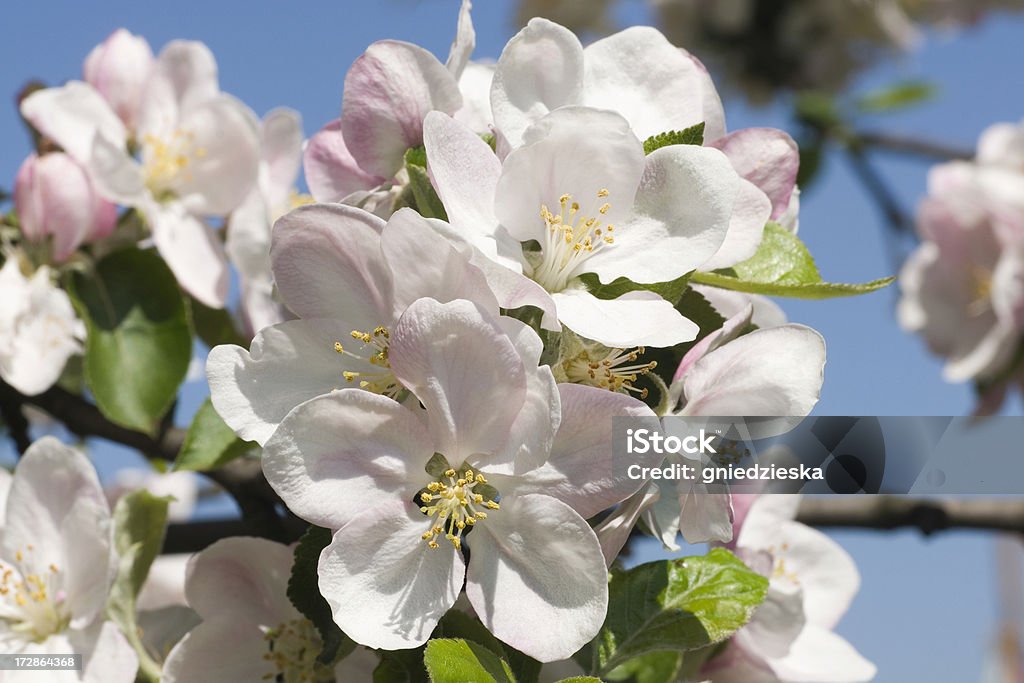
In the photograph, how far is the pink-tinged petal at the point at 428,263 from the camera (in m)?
0.74

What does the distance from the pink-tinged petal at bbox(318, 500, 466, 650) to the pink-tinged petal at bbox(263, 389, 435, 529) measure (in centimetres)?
Answer: 1

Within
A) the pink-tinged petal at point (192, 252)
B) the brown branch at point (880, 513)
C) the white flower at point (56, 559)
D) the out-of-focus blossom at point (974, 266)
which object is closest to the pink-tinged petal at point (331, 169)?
Result: the white flower at point (56, 559)

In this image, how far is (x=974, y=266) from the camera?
9.52 feet

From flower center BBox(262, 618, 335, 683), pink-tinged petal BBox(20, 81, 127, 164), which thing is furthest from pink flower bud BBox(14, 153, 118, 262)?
flower center BBox(262, 618, 335, 683)

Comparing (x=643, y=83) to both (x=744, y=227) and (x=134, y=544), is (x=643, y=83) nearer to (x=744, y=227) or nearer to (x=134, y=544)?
(x=744, y=227)

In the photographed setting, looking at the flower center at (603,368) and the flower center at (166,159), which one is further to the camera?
the flower center at (166,159)

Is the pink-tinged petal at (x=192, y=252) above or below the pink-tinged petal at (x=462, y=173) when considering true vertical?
below

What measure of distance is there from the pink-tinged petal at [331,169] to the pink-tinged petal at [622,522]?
0.36 m

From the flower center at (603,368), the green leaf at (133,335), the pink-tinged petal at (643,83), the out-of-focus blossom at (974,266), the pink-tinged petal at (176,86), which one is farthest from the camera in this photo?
the out-of-focus blossom at (974,266)

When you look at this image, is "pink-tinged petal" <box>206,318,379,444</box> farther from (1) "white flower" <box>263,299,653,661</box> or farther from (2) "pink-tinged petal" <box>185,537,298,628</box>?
(2) "pink-tinged petal" <box>185,537,298,628</box>

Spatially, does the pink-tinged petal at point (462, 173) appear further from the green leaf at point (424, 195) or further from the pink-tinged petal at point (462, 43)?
the pink-tinged petal at point (462, 43)

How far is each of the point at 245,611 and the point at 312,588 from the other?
0.59ft

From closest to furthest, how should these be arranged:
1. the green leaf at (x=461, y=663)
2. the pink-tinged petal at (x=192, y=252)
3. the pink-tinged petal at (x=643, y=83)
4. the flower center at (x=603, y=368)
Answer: the green leaf at (x=461, y=663)
the flower center at (x=603, y=368)
the pink-tinged petal at (x=643, y=83)
the pink-tinged petal at (x=192, y=252)

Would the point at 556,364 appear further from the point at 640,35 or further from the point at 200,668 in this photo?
the point at 200,668
